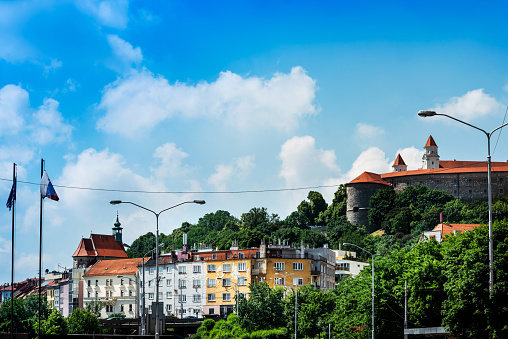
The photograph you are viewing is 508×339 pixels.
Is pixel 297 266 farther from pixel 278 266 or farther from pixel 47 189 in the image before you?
pixel 47 189

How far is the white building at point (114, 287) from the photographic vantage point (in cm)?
13162

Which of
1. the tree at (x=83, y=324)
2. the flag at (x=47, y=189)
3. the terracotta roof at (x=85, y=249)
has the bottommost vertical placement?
the tree at (x=83, y=324)

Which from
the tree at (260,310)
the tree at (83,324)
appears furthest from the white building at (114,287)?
the tree at (260,310)

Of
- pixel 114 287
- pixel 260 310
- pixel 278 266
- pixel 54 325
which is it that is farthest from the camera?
pixel 114 287

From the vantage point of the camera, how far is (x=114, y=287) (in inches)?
5325

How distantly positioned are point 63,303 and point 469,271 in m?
128

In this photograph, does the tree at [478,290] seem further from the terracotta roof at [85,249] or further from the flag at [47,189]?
the terracotta roof at [85,249]

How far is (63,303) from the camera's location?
Result: 153125mm

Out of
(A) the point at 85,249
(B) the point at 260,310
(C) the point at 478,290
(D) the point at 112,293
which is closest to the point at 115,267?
(D) the point at 112,293

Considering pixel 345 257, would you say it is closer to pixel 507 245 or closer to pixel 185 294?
pixel 185 294

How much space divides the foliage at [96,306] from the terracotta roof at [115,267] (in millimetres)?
5702

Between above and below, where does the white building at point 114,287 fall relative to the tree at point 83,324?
above

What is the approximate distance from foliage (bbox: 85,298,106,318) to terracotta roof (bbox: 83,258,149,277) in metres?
5.70

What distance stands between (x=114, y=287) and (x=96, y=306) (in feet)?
17.9
